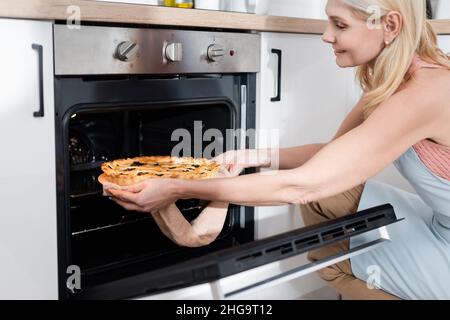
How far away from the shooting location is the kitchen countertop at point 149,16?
1263 mm

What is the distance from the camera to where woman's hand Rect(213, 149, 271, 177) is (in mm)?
1674

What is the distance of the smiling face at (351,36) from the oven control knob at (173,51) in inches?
13.7

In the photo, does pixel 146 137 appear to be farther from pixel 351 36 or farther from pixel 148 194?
pixel 351 36

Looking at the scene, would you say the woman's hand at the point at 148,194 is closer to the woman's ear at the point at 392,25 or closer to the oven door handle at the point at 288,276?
the oven door handle at the point at 288,276

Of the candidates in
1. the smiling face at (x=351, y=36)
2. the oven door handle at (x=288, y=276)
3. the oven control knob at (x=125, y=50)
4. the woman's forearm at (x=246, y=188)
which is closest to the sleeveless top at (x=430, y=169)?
the smiling face at (x=351, y=36)

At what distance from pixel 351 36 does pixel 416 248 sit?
527 mm

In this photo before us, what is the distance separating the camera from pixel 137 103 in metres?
1.50

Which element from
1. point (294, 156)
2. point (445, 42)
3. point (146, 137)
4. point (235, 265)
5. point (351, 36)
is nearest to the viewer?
point (235, 265)

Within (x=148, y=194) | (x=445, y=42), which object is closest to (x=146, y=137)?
(x=148, y=194)

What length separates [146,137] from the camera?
74.0 inches
